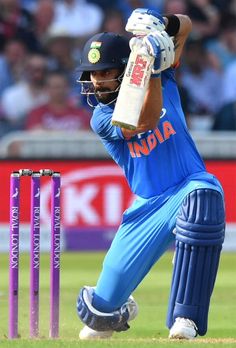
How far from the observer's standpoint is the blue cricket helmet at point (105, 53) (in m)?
5.88

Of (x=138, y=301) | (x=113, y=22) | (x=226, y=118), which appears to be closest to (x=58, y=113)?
(x=113, y=22)

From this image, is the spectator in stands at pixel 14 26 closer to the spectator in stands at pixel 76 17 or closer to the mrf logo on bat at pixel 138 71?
the spectator in stands at pixel 76 17

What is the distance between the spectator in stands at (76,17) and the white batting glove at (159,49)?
8382mm

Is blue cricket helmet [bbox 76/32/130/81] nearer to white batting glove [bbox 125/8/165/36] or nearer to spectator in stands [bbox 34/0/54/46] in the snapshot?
white batting glove [bbox 125/8/165/36]

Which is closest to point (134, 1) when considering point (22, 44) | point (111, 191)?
point (22, 44)

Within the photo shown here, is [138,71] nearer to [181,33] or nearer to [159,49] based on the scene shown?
[159,49]

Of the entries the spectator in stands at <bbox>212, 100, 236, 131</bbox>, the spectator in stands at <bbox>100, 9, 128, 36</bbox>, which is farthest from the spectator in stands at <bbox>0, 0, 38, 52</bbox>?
the spectator in stands at <bbox>212, 100, 236, 131</bbox>

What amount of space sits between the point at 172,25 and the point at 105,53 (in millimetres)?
525

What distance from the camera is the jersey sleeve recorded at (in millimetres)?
5865

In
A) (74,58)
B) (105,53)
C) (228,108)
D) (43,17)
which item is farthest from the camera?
(43,17)

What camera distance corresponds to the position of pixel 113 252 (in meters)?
6.05

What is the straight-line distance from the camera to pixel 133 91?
545 cm

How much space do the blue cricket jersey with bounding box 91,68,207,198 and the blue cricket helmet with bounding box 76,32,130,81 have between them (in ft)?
0.75

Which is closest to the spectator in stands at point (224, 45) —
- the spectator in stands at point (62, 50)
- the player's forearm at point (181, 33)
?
Result: the spectator in stands at point (62, 50)
